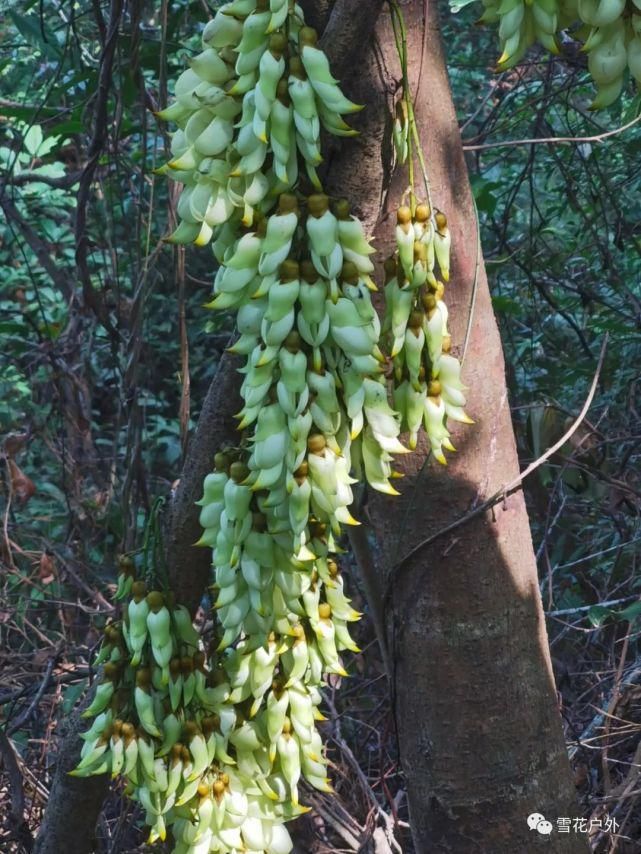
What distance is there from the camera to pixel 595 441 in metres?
2.68

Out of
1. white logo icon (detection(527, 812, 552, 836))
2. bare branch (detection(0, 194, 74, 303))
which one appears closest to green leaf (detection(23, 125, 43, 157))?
bare branch (detection(0, 194, 74, 303))

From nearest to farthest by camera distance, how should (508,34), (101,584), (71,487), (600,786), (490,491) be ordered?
(508,34) → (490,491) → (600,786) → (101,584) → (71,487)

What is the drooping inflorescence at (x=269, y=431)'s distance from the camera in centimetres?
105

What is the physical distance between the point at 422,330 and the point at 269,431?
0.23 meters

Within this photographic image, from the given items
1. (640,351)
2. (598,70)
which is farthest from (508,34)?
(640,351)

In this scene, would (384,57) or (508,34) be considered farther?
(384,57)

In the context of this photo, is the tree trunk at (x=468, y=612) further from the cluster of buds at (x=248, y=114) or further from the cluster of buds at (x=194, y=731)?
the cluster of buds at (x=248, y=114)

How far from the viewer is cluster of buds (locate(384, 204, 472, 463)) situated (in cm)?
114

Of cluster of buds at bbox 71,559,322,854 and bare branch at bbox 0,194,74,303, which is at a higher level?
bare branch at bbox 0,194,74,303

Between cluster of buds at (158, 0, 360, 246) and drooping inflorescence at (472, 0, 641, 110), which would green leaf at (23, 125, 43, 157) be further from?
drooping inflorescence at (472, 0, 641, 110)

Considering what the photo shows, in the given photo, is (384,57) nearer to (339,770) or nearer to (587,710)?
(339,770)

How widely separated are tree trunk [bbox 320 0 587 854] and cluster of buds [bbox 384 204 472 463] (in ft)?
0.33

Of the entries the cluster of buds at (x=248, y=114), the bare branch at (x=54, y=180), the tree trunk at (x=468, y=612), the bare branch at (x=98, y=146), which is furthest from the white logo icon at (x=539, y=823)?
the bare branch at (x=54, y=180)

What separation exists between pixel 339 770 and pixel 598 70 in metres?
1.67
